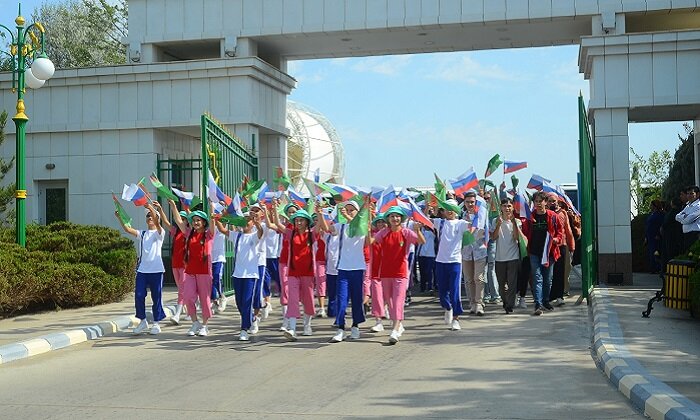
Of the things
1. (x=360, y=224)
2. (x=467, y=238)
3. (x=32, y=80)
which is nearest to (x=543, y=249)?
(x=467, y=238)

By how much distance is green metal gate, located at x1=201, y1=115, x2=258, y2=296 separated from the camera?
16177 millimetres

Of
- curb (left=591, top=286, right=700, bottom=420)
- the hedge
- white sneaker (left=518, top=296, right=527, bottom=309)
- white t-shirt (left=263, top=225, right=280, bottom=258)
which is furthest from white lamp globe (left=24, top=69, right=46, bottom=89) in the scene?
curb (left=591, top=286, right=700, bottom=420)

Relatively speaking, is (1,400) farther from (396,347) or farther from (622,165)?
(622,165)

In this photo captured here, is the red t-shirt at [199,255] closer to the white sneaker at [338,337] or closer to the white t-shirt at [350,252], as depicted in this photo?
the white t-shirt at [350,252]

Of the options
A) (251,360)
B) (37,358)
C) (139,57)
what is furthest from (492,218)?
(139,57)

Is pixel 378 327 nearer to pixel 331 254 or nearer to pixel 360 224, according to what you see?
pixel 360 224

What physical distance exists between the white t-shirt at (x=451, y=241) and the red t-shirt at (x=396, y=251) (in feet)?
3.87

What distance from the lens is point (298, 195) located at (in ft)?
53.3

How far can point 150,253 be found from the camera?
1320 cm

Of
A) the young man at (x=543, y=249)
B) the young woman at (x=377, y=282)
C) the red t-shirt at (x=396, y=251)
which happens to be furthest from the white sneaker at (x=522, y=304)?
the red t-shirt at (x=396, y=251)

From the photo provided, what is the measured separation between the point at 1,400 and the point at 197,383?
182 centimetres

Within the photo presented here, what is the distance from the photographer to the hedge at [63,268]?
14.1 metres

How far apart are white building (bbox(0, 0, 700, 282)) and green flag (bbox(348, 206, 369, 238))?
7.72 m

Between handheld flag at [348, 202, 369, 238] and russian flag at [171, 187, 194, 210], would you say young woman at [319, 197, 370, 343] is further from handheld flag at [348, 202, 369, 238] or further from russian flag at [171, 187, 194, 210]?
russian flag at [171, 187, 194, 210]
